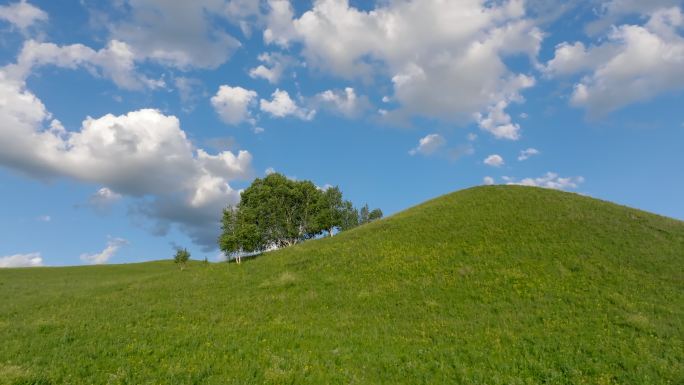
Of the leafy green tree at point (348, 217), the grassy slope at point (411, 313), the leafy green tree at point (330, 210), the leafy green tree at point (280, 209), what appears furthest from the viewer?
the leafy green tree at point (348, 217)

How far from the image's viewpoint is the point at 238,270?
129 feet

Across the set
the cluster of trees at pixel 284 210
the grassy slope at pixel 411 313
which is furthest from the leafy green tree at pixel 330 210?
the grassy slope at pixel 411 313

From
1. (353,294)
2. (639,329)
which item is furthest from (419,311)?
(639,329)

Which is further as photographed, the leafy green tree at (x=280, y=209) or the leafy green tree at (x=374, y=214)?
the leafy green tree at (x=374, y=214)

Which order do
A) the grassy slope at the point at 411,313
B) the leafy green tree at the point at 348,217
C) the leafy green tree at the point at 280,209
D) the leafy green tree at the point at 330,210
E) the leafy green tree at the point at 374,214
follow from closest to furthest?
the grassy slope at the point at 411,313 → the leafy green tree at the point at 280,209 → the leafy green tree at the point at 330,210 → the leafy green tree at the point at 348,217 → the leafy green tree at the point at 374,214

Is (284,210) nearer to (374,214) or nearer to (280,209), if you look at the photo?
(280,209)

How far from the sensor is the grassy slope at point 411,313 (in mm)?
13781

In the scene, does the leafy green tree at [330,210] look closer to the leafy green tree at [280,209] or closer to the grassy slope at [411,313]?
the leafy green tree at [280,209]

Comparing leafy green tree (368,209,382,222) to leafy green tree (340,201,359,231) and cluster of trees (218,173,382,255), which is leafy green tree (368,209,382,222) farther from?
cluster of trees (218,173,382,255)

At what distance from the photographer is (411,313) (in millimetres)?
22344

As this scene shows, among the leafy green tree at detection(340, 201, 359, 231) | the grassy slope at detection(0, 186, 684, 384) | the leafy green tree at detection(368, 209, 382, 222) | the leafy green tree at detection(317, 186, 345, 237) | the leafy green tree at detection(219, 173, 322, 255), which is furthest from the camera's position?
the leafy green tree at detection(368, 209, 382, 222)

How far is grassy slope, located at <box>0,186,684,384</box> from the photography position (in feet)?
45.2

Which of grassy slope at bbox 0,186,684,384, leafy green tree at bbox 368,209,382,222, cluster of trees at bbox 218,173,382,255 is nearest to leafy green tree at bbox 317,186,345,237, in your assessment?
cluster of trees at bbox 218,173,382,255

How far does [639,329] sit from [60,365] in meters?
24.1
